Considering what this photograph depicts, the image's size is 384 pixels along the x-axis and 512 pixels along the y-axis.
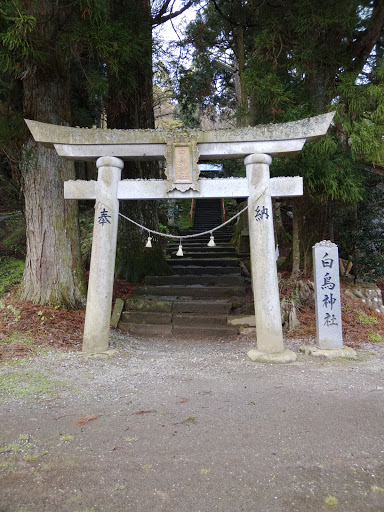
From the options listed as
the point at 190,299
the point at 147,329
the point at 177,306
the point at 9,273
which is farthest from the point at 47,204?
the point at 190,299

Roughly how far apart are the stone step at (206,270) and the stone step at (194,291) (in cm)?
111

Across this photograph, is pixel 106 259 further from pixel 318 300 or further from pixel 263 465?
pixel 263 465

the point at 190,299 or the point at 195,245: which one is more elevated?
the point at 195,245

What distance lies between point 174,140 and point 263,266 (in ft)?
7.72

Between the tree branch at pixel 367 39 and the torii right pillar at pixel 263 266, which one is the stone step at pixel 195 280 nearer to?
the torii right pillar at pixel 263 266

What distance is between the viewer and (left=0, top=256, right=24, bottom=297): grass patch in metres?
7.77

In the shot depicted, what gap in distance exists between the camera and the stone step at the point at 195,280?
346 inches

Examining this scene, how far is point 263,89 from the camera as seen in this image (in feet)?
20.9

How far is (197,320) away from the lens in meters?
7.30

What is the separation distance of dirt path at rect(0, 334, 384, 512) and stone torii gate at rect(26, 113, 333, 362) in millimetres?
945

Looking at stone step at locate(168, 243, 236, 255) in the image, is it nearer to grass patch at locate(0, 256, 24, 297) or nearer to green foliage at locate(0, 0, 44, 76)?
grass patch at locate(0, 256, 24, 297)

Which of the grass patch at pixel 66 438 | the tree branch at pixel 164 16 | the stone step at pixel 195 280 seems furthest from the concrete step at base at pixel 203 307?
the tree branch at pixel 164 16

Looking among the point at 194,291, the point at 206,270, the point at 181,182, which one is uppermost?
the point at 181,182

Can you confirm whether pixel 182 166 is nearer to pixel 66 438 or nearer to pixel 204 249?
pixel 66 438
